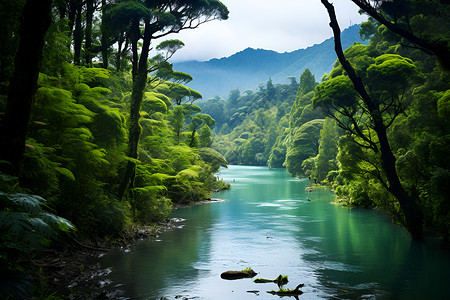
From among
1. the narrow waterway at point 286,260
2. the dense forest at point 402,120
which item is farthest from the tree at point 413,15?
the narrow waterway at point 286,260

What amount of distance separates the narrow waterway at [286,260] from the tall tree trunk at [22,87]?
4993mm

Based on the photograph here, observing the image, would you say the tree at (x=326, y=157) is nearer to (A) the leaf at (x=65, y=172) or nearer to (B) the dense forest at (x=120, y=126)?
(B) the dense forest at (x=120, y=126)

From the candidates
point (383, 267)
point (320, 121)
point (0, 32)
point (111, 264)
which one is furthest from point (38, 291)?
point (320, 121)

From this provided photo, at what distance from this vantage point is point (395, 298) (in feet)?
29.9

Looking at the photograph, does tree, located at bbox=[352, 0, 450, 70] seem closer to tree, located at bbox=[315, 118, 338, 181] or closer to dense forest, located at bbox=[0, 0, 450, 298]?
dense forest, located at bbox=[0, 0, 450, 298]

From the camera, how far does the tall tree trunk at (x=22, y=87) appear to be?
5391 mm

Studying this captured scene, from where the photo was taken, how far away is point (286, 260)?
12961 mm

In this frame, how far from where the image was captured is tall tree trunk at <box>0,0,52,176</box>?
17.7 ft

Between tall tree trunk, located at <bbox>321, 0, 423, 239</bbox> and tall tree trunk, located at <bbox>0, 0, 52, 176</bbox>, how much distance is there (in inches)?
481

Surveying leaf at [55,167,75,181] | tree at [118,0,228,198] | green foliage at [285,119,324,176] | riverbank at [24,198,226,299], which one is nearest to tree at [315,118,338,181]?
green foliage at [285,119,324,176]

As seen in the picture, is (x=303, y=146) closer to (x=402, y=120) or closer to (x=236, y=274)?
(x=402, y=120)

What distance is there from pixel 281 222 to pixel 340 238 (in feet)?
14.8

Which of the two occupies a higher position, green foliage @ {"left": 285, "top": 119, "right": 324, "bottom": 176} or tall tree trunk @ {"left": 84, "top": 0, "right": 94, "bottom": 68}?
tall tree trunk @ {"left": 84, "top": 0, "right": 94, "bottom": 68}

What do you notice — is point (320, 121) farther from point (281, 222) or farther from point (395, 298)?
point (395, 298)
